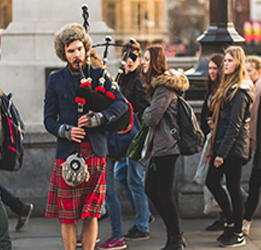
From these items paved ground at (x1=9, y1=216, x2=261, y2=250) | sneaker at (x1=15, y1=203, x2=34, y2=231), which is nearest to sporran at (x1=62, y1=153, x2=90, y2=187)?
paved ground at (x1=9, y1=216, x2=261, y2=250)

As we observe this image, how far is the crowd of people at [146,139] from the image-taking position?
6008mm

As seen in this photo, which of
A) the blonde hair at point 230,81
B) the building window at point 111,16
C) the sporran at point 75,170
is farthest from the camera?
the building window at point 111,16

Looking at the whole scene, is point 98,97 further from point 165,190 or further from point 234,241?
point 234,241

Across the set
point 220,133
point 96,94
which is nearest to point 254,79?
point 220,133

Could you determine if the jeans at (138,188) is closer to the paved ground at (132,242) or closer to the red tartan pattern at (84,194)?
the paved ground at (132,242)

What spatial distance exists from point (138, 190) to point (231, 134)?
43.5 inches

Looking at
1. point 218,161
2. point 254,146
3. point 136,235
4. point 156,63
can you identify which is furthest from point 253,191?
point 156,63

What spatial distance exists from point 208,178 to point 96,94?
192cm

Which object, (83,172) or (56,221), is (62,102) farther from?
(56,221)

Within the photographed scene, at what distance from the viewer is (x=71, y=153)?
19.6 feet

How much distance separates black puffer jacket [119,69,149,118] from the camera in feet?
24.2

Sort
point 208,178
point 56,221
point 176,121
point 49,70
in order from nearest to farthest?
point 176,121 < point 208,178 < point 56,221 < point 49,70

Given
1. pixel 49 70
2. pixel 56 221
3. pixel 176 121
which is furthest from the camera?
pixel 49 70

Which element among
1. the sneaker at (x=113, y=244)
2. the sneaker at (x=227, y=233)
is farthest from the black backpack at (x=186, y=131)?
the sneaker at (x=113, y=244)
